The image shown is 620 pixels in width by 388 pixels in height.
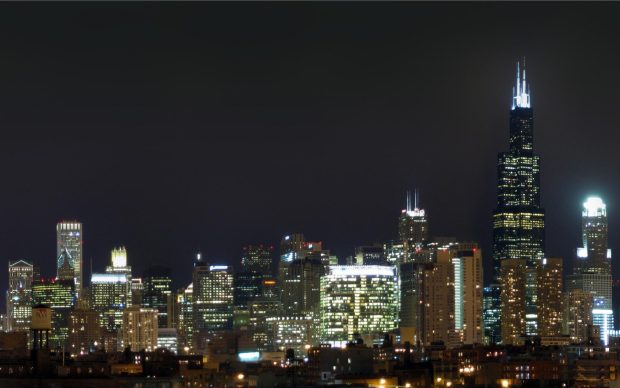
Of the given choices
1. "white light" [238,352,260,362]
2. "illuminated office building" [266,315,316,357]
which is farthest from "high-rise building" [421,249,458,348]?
"white light" [238,352,260,362]

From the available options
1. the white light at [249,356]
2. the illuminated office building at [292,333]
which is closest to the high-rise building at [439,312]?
the illuminated office building at [292,333]

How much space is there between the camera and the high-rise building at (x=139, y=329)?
604ft

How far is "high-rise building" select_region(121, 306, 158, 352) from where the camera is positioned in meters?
184

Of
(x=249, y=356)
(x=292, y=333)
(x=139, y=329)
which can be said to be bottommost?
(x=249, y=356)

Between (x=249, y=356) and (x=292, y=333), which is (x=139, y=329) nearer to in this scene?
(x=292, y=333)

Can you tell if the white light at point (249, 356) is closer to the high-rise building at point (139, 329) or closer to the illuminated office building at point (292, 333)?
the high-rise building at point (139, 329)

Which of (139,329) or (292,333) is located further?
(292,333)

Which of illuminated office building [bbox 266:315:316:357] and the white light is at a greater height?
illuminated office building [bbox 266:315:316:357]

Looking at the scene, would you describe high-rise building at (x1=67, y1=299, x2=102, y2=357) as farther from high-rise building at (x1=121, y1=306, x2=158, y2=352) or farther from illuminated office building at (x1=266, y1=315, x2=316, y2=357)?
illuminated office building at (x1=266, y1=315, x2=316, y2=357)

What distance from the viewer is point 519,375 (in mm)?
99250

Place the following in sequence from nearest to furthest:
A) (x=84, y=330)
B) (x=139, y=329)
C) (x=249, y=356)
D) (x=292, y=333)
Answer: (x=249, y=356) < (x=84, y=330) < (x=139, y=329) < (x=292, y=333)

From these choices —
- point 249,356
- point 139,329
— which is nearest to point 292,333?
point 139,329

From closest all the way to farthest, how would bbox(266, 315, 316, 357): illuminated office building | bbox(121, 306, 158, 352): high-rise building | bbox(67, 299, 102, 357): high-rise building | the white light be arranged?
the white light → bbox(67, 299, 102, 357): high-rise building → bbox(121, 306, 158, 352): high-rise building → bbox(266, 315, 316, 357): illuminated office building

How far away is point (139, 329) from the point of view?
189 m
